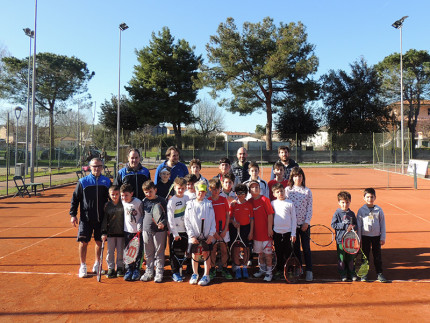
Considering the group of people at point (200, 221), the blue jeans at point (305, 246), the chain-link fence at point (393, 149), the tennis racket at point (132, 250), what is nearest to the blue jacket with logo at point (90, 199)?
the group of people at point (200, 221)

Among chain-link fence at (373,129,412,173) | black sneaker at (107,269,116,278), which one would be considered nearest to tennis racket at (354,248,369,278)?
black sneaker at (107,269,116,278)

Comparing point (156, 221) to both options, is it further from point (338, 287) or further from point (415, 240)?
point (415, 240)

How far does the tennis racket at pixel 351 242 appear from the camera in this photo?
448 centimetres

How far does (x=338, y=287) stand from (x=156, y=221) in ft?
8.43

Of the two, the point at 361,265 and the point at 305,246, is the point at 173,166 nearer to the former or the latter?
the point at 305,246

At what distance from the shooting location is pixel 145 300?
12.9ft

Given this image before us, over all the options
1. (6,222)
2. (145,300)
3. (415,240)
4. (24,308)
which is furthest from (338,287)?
(6,222)

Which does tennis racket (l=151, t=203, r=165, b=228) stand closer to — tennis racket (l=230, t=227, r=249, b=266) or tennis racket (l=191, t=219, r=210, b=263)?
tennis racket (l=191, t=219, r=210, b=263)

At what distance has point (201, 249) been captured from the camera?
14.6 feet

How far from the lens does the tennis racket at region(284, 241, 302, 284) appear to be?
4461 mm

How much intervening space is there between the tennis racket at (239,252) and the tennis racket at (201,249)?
1.36 feet

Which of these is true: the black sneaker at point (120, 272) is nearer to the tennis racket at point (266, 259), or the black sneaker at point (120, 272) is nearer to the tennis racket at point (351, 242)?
the tennis racket at point (266, 259)

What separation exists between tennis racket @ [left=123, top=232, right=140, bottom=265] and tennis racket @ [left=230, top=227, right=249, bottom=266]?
4.37 feet

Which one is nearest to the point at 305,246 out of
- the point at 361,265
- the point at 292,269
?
the point at 292,269
